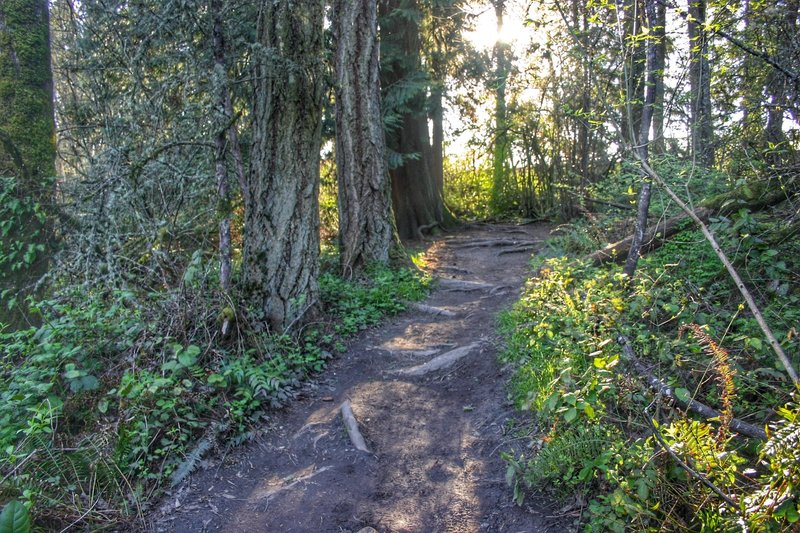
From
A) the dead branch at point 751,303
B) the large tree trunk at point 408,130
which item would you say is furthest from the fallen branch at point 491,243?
the dead branch at point 751,303

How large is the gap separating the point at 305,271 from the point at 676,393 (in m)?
3.95

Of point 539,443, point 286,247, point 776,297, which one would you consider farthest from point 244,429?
point 776,297

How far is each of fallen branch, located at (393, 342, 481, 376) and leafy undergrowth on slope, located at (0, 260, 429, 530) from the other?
918mm

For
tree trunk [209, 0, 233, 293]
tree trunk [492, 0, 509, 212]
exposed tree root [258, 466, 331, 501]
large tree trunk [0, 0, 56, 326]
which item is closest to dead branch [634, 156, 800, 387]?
exposed tree root [258, 466, 331, 501]

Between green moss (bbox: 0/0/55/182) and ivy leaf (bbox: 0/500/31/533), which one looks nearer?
ivy leaf (bbox: 0/500/31/533)

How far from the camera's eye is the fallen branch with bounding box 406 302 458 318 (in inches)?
270

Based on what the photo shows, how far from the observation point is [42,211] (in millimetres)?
5273

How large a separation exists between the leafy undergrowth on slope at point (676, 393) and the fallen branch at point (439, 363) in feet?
1.72

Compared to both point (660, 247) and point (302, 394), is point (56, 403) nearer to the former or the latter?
point (302, 394)

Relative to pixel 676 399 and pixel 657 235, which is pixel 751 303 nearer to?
pixel 676 399

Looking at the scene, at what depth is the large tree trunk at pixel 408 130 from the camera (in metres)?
10.8

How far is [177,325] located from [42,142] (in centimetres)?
322

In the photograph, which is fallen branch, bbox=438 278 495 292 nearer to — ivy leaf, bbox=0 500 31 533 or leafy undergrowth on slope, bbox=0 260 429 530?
leafy undergrowth on slope, bbox=0 260 429 530

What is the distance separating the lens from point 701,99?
20.7ft
